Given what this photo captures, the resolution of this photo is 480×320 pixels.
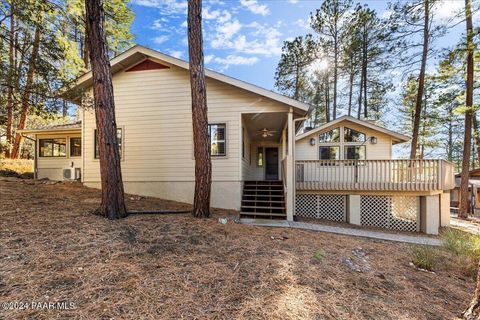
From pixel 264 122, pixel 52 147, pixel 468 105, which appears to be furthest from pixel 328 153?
pixel 52 147

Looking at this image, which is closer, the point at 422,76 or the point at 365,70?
the point at 422,76

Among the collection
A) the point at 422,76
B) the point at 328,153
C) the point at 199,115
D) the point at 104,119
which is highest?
the point at 422,76

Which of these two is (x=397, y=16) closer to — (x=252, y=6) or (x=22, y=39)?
(x=252, y=6)

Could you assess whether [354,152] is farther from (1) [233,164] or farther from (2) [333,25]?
(2) [333,25]

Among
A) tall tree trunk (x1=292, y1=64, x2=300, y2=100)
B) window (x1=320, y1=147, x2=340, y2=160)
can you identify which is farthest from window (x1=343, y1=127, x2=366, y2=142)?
tall tree trunk (x1=292, y1=64, x2=300, y2=100)

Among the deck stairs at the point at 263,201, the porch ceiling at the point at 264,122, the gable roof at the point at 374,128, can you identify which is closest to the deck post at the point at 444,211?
the gable roof at the point at 374,128

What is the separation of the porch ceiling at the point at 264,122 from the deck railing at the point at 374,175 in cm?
206

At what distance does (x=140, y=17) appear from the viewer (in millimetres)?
13609

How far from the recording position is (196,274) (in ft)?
11.0

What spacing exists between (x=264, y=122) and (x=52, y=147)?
10876mm

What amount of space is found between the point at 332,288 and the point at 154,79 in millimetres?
8618

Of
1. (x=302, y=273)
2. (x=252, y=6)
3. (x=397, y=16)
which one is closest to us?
(x=302, y=273)

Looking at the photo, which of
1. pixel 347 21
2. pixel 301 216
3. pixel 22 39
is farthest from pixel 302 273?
pixel 347 21

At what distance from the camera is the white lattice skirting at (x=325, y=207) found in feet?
32.6
